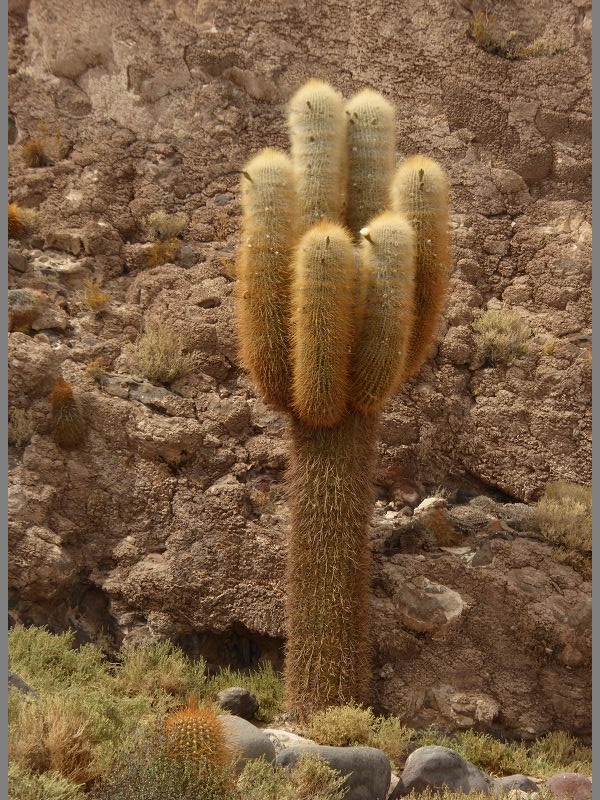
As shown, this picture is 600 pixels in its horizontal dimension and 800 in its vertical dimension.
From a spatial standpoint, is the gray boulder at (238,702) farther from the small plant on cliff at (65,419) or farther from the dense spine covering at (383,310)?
the small plant on cliff at (65,419)

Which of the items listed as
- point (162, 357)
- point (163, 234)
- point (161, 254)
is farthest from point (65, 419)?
point (163, 234)

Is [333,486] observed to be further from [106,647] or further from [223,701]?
[106,647]

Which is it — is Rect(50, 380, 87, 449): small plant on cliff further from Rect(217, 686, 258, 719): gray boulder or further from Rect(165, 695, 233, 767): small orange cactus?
Rect(165, 695, 233, 767): small orange cactus

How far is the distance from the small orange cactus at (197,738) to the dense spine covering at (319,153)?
4.09 m

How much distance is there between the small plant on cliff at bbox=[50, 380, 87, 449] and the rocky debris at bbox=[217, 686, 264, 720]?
2866 mm

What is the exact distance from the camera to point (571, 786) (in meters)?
6.64

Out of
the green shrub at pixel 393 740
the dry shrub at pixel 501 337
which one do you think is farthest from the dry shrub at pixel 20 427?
the dry shrub at pixel 501 337

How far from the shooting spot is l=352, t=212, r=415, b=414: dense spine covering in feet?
23.7

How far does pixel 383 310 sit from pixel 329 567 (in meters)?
2.13

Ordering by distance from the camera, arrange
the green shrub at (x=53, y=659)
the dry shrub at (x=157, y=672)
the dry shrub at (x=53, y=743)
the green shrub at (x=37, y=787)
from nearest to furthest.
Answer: the green shrub at (x=37, y=787), the dry shrub at (x=53, y=743), the green shrub at (x=53, y=659), the dry shrub at (x=157, y=672)

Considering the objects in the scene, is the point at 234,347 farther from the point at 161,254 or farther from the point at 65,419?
the point at 65,419

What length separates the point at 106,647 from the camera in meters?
8.13

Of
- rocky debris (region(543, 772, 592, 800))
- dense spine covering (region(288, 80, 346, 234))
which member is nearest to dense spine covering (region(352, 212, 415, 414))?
dense spine covering (region(288, 80, 346, 234))

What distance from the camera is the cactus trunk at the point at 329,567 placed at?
7250mm
